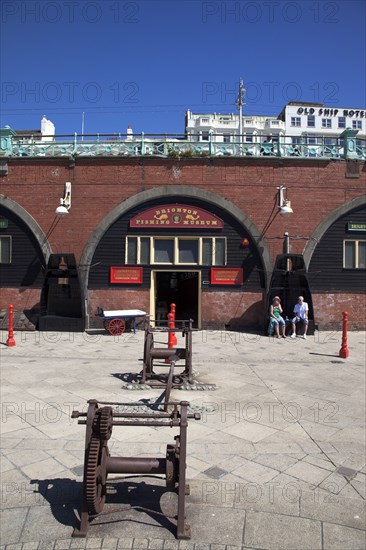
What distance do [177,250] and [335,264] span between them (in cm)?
613

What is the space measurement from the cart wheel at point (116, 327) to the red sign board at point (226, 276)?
12.8 ft

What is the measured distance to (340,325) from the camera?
1609 centimetres

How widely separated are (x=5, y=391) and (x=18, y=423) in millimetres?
1790

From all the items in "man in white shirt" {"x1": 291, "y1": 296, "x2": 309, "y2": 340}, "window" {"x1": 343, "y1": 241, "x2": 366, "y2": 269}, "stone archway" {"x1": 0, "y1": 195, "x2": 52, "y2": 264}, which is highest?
"stone archway" {"x1": 0, "y1": 195, "x2": 52, "y2": 264}

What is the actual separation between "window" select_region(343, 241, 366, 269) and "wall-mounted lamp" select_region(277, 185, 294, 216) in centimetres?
282

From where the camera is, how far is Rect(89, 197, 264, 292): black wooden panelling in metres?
16.1

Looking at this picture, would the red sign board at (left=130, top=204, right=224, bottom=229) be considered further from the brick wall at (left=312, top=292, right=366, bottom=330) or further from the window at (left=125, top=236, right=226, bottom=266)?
the brick wall at (left=312, top=292, right=366, bottom=330)

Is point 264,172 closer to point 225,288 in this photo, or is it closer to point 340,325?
point 225,288

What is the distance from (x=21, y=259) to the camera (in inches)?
651

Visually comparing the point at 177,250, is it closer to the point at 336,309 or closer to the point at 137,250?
the point at 137,250

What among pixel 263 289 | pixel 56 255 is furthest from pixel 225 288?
pixel 56 255

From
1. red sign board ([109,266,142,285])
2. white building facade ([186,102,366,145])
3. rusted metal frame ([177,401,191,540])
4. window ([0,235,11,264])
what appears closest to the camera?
rusted metal frame ([177,401,191,540])

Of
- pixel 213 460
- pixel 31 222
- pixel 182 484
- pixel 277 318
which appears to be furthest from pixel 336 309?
pixel 182 484

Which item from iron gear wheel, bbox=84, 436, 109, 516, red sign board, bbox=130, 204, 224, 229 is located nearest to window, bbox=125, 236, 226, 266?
red sign board, bbox=130, 204, 224, 229
